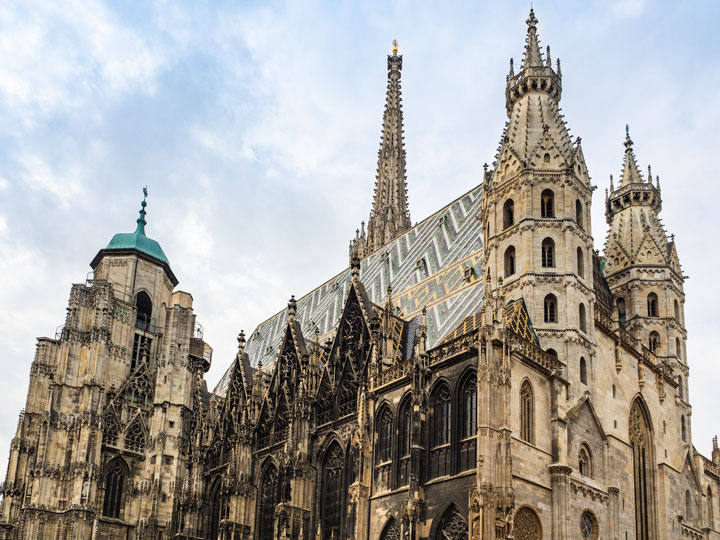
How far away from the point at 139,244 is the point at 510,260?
3063cm

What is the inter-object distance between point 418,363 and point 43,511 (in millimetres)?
27878

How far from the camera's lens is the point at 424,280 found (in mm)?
47906

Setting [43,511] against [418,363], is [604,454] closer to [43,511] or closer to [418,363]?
[418,363]

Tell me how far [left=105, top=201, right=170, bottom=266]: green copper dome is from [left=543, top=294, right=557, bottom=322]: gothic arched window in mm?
32413

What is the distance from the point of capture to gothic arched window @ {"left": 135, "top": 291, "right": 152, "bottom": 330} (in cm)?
6004

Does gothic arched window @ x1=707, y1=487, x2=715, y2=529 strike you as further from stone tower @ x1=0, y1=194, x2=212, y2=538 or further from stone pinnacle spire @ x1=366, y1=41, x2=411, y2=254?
stone pinnacle spire @ x1=366, y1=41, x2=411, y2=254

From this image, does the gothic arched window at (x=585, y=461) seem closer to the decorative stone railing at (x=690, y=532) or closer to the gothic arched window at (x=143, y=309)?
the decorative stone railing at (x=690, y=532)

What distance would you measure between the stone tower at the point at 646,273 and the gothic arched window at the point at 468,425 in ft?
45.6

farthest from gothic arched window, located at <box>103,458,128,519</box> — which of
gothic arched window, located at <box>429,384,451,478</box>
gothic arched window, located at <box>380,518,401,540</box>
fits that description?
gothic arched window, located at <box>429,384,451,478</box>

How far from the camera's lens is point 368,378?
39250mm

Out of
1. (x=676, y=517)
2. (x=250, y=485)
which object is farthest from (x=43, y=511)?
(x=676, y=517)

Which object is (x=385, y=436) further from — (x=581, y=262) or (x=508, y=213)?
(x=508, y=213)

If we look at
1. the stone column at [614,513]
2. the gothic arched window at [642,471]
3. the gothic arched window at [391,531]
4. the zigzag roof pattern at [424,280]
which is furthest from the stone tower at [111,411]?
the stone column at [614,513]

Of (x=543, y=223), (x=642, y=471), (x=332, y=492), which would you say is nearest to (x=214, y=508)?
(x=332, y=492)
